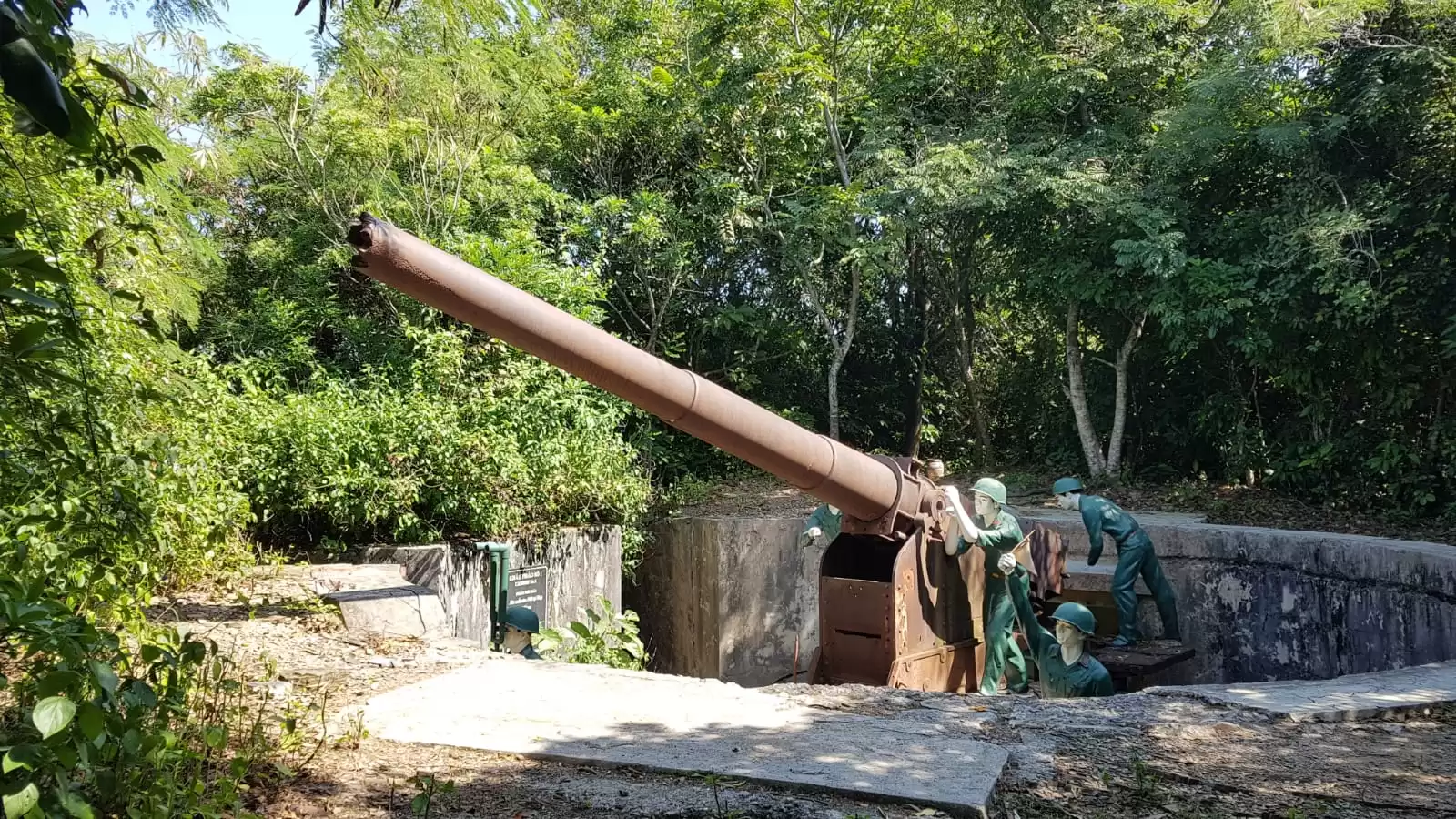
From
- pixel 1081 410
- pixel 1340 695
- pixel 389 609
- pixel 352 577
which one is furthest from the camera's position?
pixel 1081 410

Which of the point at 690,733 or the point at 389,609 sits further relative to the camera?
the point at 389,609

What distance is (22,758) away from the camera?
1.69 metres

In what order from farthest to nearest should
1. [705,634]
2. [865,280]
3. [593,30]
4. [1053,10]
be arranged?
[593,30] < [865,280] < [1053,10] < [705,634]

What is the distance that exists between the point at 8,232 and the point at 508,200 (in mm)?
10193

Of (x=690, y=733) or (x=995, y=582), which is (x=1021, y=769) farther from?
(x=995, y=582)

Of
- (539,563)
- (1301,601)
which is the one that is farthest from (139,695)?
(1301,601)

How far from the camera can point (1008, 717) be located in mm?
4020

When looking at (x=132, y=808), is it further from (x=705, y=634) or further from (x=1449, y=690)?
(x=705, y=634)

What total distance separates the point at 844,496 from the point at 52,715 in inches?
181

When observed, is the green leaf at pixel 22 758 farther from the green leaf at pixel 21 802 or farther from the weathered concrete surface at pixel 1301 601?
the weathered concrete surface at pixel 1301 601

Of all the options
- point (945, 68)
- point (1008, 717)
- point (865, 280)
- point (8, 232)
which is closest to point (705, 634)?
point (865, 280)

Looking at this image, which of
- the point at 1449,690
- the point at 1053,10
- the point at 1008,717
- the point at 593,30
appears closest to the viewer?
the point at 1008,717

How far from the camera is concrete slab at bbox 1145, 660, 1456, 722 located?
413 cm

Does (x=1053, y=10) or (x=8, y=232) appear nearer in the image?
(x=8, y=232)
